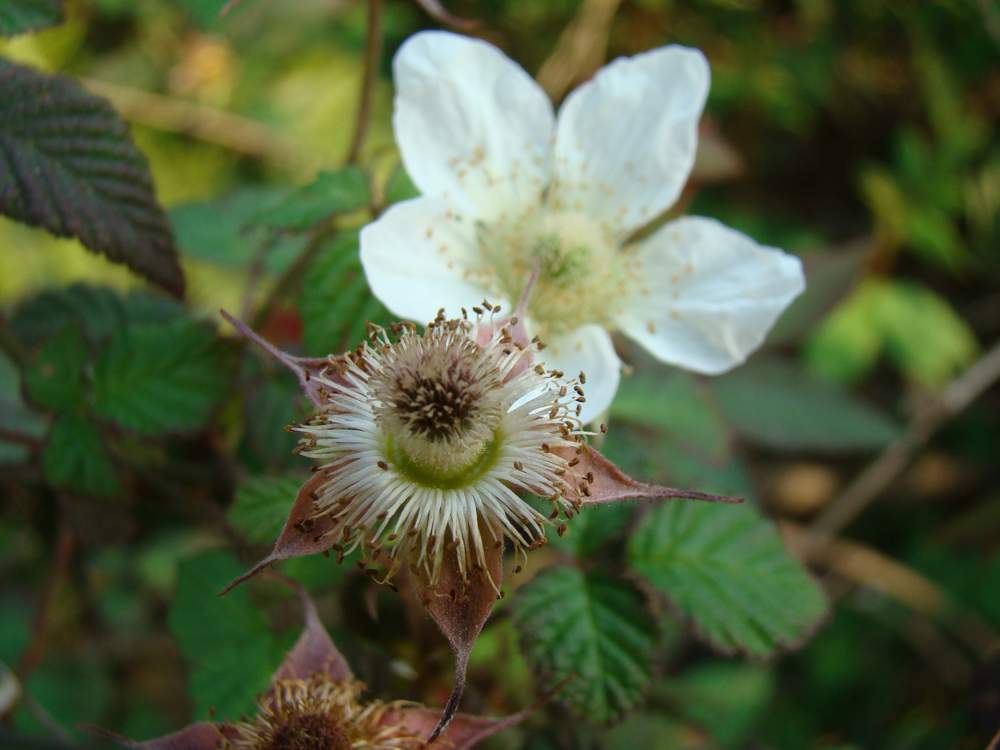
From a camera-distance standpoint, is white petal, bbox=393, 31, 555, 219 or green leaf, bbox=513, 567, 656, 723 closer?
green leaf, bbox=513, 567, 656, 723

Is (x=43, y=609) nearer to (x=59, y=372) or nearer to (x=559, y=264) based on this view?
(x=59, y=372)

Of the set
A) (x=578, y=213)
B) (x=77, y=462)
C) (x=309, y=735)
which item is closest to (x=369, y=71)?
(x=578, y=213)

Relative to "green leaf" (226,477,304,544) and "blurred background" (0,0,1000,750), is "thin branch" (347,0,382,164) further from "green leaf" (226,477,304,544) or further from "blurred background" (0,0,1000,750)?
"green leaf" (226,477,304,544)

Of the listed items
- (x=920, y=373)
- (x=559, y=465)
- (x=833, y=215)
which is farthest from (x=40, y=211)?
(x=833, y=215)

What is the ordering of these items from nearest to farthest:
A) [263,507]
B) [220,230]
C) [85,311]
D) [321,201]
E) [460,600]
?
[460,600] → [263,507] → [321,201] → [85,311] → [220,230]

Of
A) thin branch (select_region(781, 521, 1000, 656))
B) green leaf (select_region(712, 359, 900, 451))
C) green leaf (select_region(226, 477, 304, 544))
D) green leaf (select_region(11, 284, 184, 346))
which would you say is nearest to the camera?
green leaf (select_region(226, 477, 304, 544))

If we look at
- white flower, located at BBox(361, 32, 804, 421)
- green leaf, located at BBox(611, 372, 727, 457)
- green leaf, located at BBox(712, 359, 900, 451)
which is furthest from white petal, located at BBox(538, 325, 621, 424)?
green leaf, located at BBox(712, 359, 900, 451)
